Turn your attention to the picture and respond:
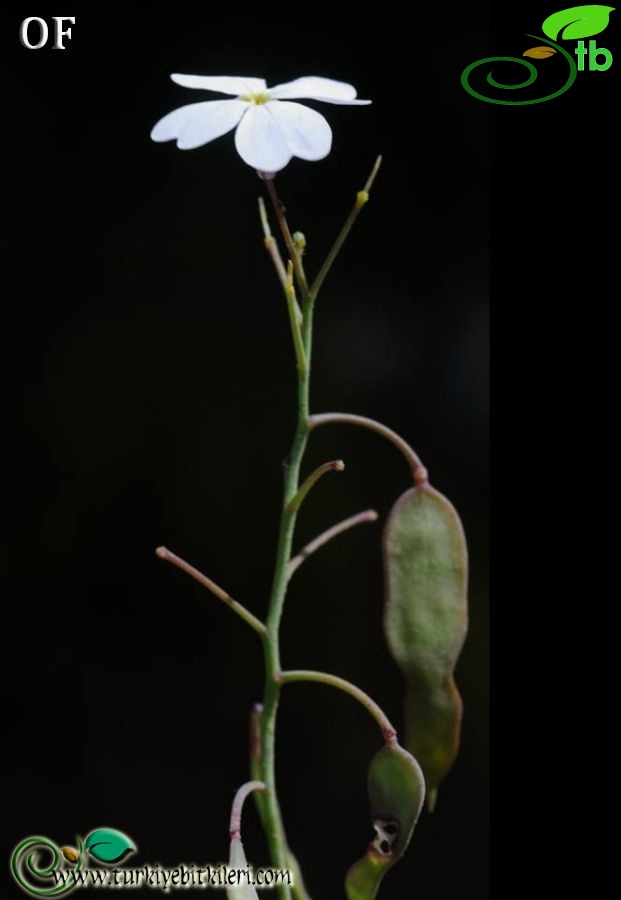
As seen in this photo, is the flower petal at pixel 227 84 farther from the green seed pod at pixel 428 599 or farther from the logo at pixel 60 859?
the logo at pixel 60 859

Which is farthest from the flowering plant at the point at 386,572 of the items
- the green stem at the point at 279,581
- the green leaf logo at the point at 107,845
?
the green leaf logo at the point at 107,845

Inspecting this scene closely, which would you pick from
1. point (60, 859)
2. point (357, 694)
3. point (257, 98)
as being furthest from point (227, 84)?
point (60, 859)

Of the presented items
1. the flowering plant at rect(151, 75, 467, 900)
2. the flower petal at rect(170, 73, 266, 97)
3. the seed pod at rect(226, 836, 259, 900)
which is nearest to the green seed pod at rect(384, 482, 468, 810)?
the flowering plant at rect(151, 75, 467, 900)

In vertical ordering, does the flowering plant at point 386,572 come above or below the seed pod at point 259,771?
above

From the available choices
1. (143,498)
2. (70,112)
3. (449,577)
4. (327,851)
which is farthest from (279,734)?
(70,112)

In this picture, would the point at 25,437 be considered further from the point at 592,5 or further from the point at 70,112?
the point at 592,5

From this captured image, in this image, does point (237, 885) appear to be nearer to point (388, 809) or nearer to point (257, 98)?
point (388, 809)
